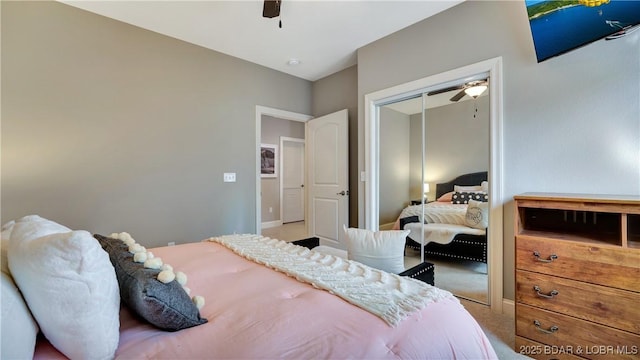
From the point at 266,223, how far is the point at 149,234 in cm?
338

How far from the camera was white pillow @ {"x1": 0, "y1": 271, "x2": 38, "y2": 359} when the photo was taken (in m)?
0.60

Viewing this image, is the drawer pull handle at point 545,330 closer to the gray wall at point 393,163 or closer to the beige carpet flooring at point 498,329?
the beige carpet flooring at point 498,329

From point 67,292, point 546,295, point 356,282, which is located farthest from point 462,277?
point 67,292

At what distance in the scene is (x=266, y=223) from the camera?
6109mm

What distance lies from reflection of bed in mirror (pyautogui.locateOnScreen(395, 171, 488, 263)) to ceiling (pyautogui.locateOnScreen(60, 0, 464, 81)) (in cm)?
162

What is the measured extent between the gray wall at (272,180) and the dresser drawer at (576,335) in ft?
16.8

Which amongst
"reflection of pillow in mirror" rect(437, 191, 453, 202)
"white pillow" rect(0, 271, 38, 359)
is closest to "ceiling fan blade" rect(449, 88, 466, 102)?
"reflection of pillow in mirror" rect(437, 191, 453, 202)

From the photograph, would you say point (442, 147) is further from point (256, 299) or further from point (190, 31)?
point (190, 31)

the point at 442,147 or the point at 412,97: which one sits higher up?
the point at 412,97

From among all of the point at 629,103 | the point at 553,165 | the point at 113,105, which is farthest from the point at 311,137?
the point at 629,103

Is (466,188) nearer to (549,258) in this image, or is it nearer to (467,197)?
(467,197)

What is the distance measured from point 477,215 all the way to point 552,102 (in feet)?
3.36

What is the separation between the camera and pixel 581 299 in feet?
4.82

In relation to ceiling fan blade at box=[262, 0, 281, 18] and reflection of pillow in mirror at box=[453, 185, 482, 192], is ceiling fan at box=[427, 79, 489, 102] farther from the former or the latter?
ceiling fan blade at box=[262, 0, 281, 18]
